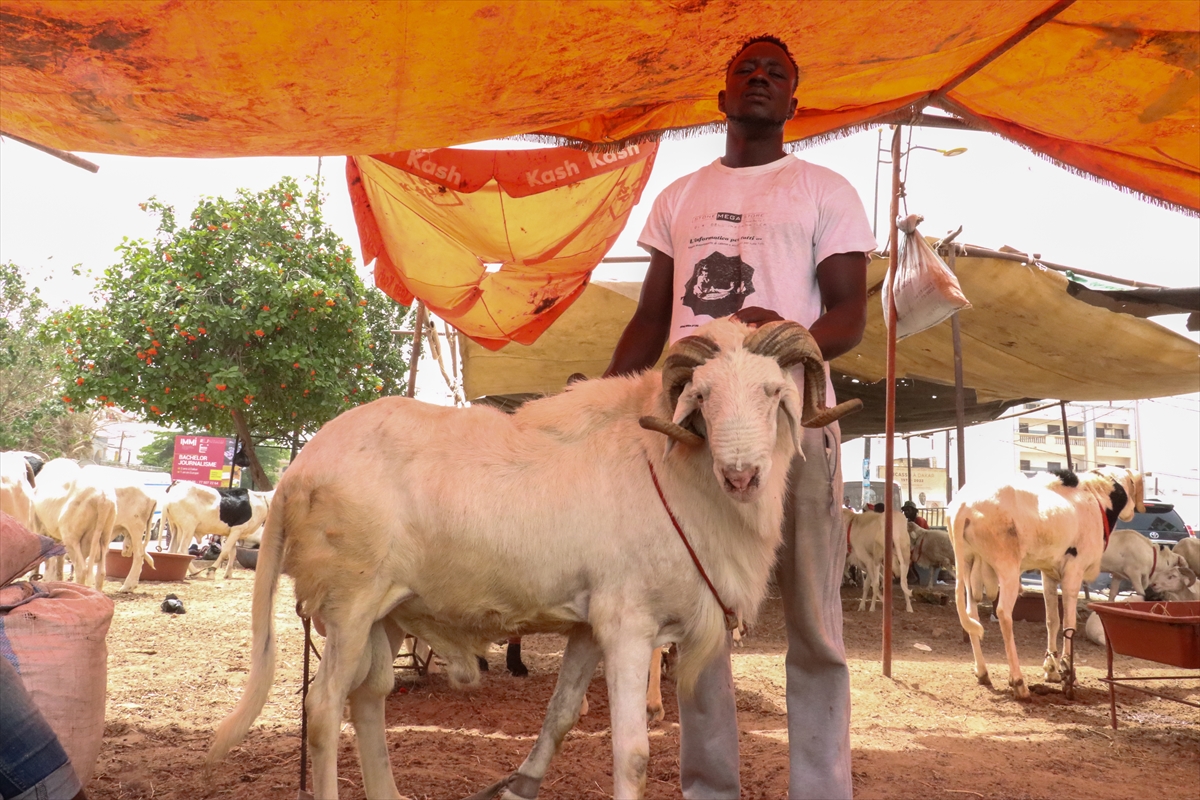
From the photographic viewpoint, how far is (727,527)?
2361 millimetres

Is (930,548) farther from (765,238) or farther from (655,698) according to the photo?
(765,238)

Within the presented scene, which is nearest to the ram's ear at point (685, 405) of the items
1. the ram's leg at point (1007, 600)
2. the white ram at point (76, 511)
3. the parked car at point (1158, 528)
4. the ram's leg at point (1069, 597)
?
the ram's leg at point (1007, 600)

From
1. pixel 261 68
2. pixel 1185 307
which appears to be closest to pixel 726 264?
pixel 261 68

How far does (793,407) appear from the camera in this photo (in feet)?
7.41

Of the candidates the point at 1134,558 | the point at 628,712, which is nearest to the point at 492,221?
the point at 628,712

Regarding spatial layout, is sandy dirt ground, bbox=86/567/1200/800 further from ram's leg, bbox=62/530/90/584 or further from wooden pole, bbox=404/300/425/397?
ram's leg, bbox=62/530/90/584

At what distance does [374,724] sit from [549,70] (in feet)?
8.28

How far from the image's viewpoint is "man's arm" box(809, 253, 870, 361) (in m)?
2.46

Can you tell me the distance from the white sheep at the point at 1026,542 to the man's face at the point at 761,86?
206 inches

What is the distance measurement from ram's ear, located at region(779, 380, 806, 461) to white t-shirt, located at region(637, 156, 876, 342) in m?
0.39

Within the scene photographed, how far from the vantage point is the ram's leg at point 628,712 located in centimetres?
218

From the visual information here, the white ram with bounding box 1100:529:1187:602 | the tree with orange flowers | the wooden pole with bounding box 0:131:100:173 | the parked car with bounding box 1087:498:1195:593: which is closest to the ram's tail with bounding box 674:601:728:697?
the wooden pole with bounding box 0:131:100:173

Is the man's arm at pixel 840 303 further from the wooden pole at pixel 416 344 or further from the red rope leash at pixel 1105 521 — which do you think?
the red rope leash at pixel 1105 521

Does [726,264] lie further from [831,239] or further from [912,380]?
[912,380]
